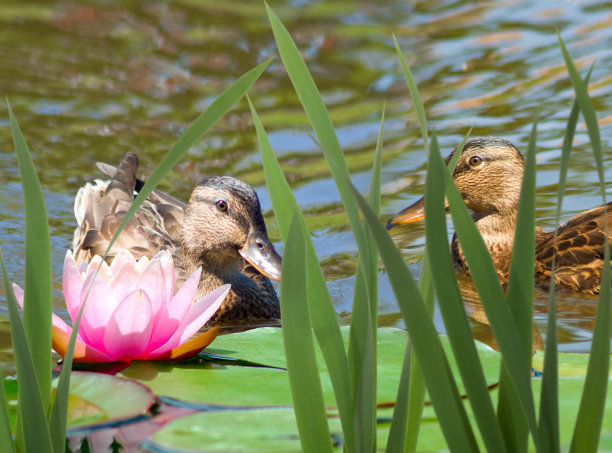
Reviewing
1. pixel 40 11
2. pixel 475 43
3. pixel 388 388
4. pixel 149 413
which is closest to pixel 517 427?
pixel 388 388

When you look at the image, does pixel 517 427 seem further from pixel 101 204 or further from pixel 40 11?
pixel 40 11

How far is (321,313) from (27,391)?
44cm

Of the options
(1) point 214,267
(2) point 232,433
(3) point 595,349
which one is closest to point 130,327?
(2) point 232,433

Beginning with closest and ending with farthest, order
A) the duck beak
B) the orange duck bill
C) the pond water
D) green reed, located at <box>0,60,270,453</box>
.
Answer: green reed, located at <box>0,60,270,453</box> → the duck beak → the orange duck bill → the pond water

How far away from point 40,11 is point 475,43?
15.7ft

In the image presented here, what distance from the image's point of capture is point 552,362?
1241 mm

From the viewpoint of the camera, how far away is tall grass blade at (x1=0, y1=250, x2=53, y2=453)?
1254mm

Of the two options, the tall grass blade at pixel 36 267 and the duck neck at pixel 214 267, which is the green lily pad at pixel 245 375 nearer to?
the tall grass blade at pixel 36 267

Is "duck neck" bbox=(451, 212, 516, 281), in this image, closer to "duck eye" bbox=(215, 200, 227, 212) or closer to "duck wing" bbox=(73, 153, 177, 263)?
"duck eye" bbox=(215, 200, 227, 212)

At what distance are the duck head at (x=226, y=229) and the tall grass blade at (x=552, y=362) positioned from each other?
2.77 metres

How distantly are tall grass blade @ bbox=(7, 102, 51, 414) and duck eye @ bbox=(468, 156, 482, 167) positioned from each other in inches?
153

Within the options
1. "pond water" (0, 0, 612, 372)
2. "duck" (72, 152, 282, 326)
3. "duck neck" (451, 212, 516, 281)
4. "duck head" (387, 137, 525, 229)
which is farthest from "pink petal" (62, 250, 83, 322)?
"duck head" (387, 137, 525, 229)

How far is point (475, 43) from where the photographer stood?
9297 millimetres

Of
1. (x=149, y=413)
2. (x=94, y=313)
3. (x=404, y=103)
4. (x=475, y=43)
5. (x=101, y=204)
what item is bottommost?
(x=149, y=413)
